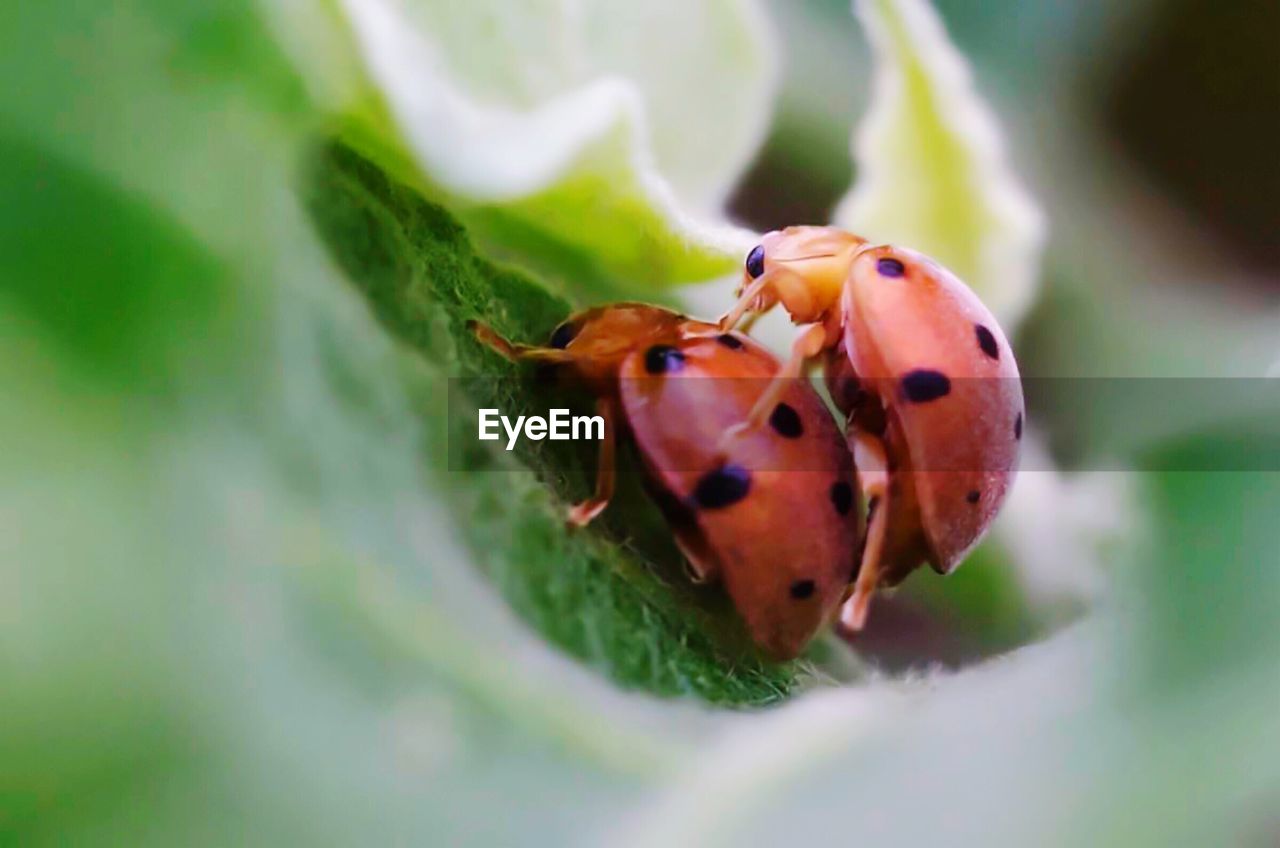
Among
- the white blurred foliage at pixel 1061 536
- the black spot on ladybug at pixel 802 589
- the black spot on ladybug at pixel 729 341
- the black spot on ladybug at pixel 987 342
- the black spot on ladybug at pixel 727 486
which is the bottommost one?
the white blurred foliage at pixel 1061 536

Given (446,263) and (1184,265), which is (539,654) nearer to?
(446,263)

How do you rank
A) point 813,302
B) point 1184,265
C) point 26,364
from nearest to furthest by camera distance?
point 26,364
point 813,302
point 1184,265

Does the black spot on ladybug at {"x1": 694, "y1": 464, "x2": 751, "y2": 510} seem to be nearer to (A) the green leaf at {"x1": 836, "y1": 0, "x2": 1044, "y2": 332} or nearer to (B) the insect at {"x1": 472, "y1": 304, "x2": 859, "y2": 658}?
(B) the insect at {"x1": 472, "y1": 304, "x2": 859, "y2": 658}

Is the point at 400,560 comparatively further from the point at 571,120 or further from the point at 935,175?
the point at 935,175

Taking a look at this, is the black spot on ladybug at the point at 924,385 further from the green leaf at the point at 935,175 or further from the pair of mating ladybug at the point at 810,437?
the green leaf at the point at 935,175

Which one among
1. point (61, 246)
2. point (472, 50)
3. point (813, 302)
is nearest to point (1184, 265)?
point (813, 302)

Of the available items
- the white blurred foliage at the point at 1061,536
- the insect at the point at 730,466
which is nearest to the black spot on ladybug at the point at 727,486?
the insect at the point at 730,466

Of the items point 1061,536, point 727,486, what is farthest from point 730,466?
point 1061,536
